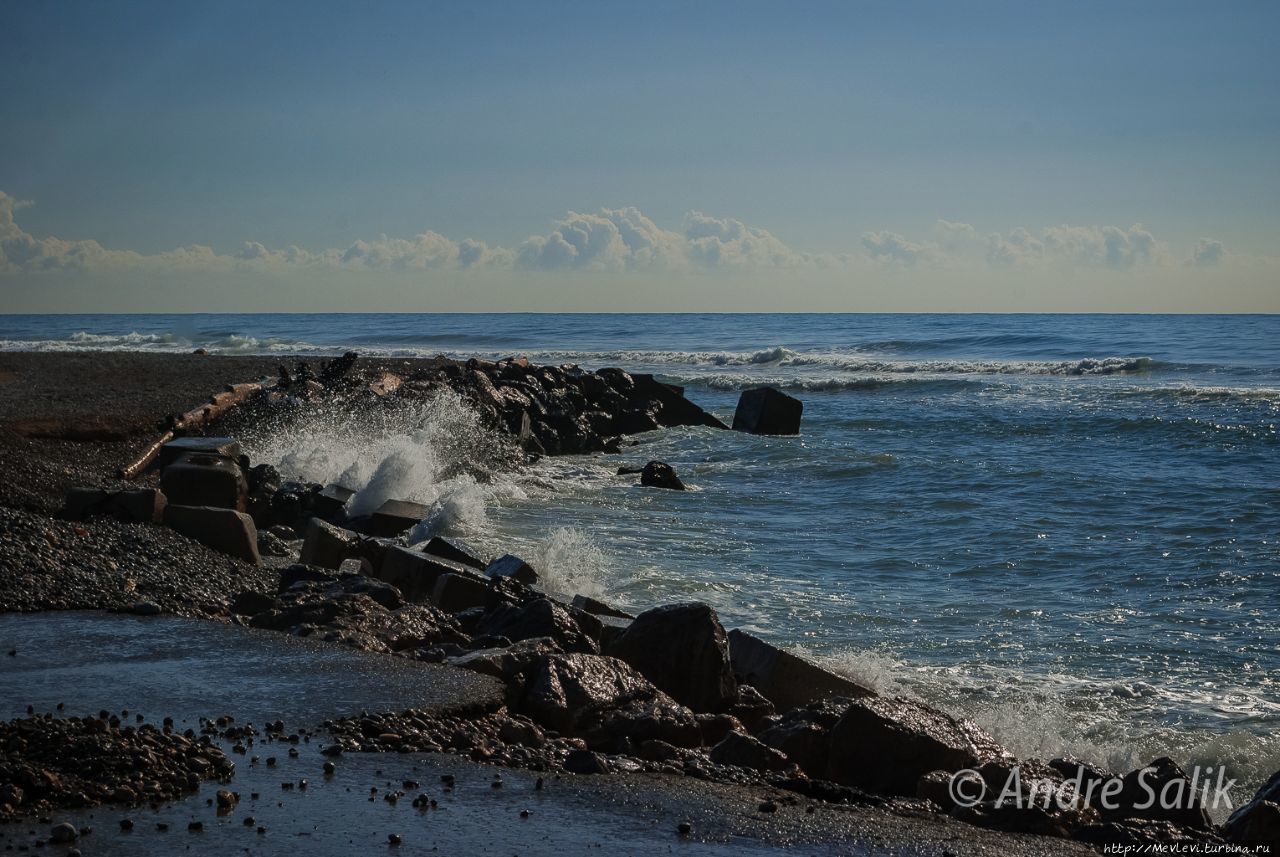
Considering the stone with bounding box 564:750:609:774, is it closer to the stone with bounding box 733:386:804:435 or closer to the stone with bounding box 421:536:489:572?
the stone with bounding box 421:536:489:572

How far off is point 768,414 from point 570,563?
12.4 metres

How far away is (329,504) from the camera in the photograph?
38.5ft

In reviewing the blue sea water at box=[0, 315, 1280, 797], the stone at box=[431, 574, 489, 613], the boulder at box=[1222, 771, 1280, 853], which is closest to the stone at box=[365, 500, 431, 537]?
the blue sea water at box=[0, 315, 1280, 797]

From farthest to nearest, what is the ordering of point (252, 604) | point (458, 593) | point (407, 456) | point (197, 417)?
point (197, 417), point (407, 456), point (458, 593), point (252, 604)

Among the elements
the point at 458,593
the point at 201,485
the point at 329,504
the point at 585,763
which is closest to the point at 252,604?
the point at 458,593

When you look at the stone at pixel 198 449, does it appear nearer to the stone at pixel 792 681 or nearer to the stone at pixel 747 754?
the stone at pixel 792 681

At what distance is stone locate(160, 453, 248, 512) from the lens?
1035 centimetres

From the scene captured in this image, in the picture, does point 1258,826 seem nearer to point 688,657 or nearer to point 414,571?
point 688,657

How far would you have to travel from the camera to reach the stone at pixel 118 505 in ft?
29.3

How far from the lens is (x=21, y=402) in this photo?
54.8ft

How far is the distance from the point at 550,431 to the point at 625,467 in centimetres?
272

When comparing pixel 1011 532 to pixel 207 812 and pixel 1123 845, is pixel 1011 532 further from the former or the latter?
pixel 207 812

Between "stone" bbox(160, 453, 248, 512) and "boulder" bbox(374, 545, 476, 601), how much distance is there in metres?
2.67

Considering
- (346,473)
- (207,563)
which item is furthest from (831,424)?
(207,563)
